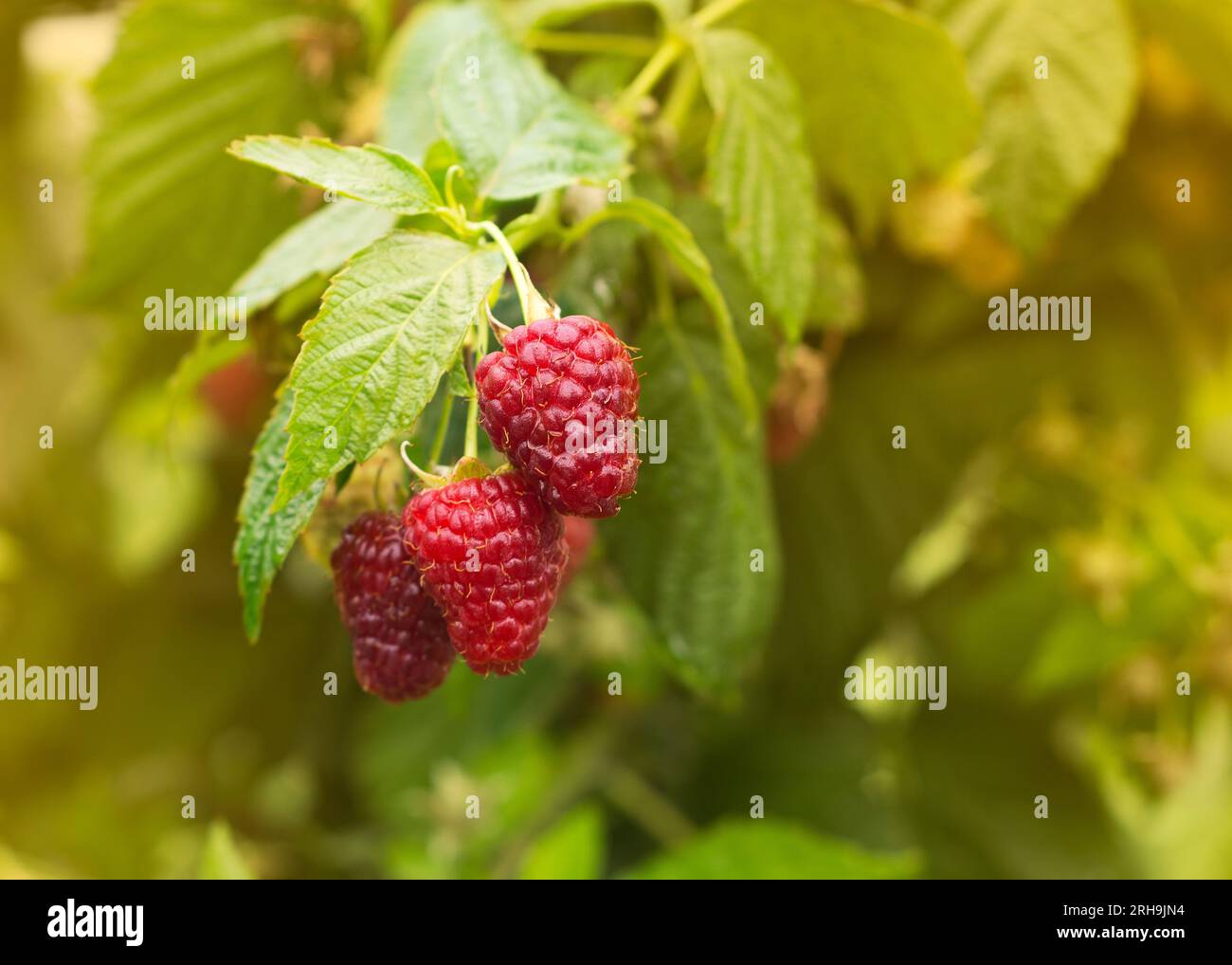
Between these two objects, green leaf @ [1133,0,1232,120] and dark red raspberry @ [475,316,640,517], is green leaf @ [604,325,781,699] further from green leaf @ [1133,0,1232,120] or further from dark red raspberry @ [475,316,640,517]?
green leaf @ [1133,0,1232,120]

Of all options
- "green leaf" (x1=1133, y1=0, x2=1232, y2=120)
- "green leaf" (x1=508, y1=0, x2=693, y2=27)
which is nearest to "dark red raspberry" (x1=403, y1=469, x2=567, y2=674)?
"green leaf" (x1=508, y1=0, x2=693, y2=27)

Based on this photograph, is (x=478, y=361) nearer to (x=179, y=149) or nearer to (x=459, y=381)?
(x=459, y=381)

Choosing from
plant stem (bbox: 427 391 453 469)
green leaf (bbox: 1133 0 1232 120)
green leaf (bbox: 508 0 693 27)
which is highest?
green leaf (bbox: 1133 0 1232 120)

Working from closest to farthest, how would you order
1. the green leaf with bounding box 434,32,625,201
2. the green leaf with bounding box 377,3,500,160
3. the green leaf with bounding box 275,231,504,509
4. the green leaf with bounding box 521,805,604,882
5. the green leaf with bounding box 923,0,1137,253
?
the green leaf with bounding box 275,231,504,509 < the green leaf with bounding box 434,32,625,201 < the green leaf with bounding box 377,3,500,160 < the green leaf with bounding box 923,0,1137,253 < the green leaf with bounding box 521,805,604,882

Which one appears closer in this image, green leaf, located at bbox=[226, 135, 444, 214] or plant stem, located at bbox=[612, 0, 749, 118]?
green leaf, located at bbox=[226, 135, 444, 214]

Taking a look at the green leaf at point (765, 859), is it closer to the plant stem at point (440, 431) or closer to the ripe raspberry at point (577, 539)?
the ripe raspberry at point (577, 539)

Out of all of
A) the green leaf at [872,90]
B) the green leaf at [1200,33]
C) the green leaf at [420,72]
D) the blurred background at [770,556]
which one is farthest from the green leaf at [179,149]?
the green leaf at [1200,33]
